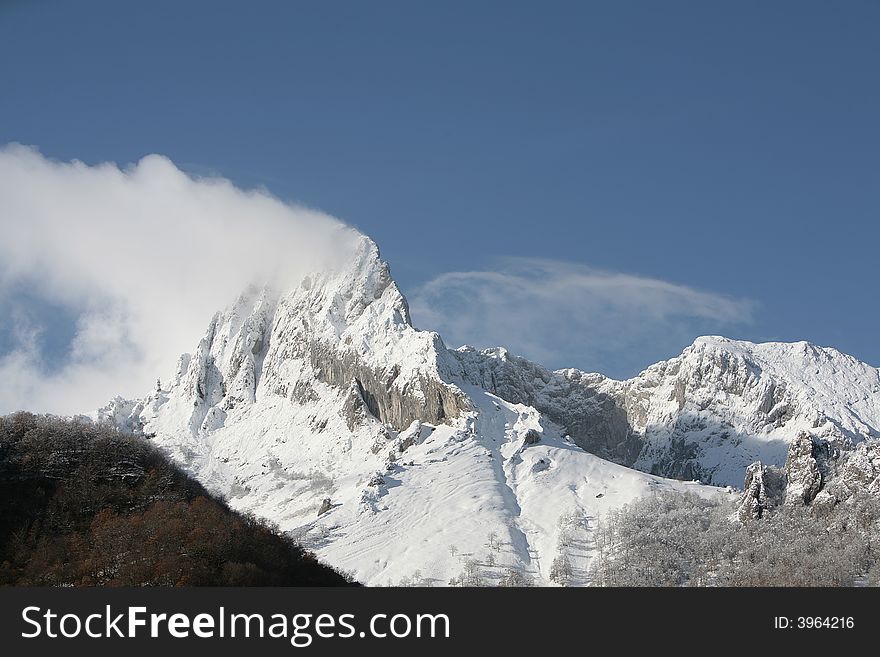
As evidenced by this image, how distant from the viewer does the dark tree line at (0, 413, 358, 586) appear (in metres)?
108

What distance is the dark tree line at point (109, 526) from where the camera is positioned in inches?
4267

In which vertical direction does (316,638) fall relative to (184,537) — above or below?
below

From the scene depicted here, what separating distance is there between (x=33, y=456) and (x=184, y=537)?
3210 cm

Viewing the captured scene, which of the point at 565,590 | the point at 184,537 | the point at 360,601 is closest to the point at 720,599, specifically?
the point at 565,590

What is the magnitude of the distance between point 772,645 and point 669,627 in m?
8.47

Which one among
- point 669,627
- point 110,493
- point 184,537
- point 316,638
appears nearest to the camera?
point 316,638

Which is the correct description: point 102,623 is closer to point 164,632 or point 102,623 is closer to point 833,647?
point 164,632

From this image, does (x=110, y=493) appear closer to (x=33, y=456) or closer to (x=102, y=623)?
(x=33, y=456)

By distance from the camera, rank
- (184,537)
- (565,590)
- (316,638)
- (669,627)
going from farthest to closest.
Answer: (184,537), (565,590), (669,627), (316,638)

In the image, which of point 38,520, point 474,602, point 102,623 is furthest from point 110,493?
point 474,602

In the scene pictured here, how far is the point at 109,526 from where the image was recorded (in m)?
118

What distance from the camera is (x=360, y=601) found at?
68.7 metres

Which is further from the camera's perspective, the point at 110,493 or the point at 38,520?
the point at 110,493

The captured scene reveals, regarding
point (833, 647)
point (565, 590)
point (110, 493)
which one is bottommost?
point (833, 647)
